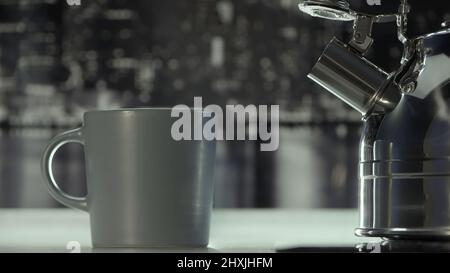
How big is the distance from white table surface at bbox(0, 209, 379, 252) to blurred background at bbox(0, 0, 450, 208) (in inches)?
1.5

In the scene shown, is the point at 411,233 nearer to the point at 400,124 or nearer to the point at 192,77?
the point at 400,124

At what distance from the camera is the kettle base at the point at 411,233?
18.3 inches

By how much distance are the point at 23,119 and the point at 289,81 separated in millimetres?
313

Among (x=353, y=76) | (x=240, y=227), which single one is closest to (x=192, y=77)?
(x=240, y=227)

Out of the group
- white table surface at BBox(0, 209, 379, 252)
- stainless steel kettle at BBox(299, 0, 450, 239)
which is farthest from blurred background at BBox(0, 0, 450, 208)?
stainless steel kettle at BBox(299, 0, 450, 239)

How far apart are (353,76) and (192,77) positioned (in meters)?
0.40

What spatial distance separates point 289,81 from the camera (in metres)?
0.91

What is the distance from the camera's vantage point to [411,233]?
473 millimetres

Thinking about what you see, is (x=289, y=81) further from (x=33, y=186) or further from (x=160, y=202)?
(x=160, y=202)

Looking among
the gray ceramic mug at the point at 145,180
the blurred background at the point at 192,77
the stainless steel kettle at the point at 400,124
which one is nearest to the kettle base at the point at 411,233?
the stainless steel kettle at the point at 400,124

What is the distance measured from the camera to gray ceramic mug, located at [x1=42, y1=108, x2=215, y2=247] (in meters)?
0.44
